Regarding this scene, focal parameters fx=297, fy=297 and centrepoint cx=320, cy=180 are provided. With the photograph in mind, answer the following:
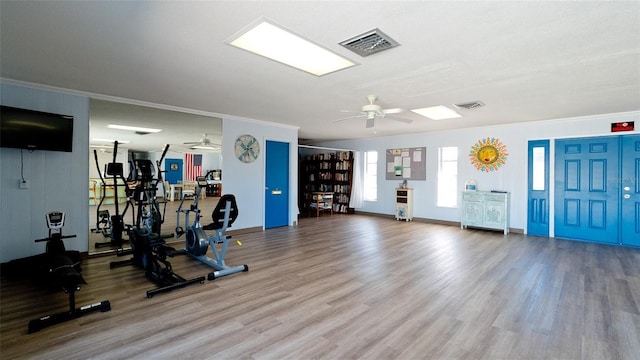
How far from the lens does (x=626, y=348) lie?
223cm

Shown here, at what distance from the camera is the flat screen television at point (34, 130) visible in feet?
12.2

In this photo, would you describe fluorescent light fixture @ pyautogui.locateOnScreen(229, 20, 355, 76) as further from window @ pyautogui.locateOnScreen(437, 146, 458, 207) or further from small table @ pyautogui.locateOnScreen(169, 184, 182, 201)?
window @ pyautogui.locateOnScreen(437, 146, 458, 207)

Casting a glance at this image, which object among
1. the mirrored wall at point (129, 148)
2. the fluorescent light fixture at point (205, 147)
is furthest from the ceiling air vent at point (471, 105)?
the fluorescent light fixture at point (205, 147)

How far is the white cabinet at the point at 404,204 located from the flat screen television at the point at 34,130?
285 inches

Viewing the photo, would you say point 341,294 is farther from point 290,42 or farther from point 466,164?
point 466,164

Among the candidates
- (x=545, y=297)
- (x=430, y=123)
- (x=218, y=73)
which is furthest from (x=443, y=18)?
(x=430, y=123)

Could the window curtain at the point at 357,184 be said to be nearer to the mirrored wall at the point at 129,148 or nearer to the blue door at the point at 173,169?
the mirrored wall at the point at 129,148

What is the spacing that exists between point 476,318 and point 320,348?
58.5 inches

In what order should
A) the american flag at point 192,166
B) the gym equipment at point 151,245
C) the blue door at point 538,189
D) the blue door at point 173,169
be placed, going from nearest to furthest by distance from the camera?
the gym equipment at point 151,245, the blue door at point 538,189, the american flag at point 192,166, the blue door at point 173,169

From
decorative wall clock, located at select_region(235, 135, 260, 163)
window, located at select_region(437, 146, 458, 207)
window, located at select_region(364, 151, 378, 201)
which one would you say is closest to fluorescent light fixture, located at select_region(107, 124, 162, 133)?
decorative wall clock, located at select_region(235, 135, 260, 163)

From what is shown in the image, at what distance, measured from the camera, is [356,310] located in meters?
2.82

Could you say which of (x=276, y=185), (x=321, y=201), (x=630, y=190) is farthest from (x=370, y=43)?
(x=321, y=201)

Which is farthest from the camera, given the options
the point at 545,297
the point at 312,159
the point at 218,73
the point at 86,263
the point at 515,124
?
the point at 312,159

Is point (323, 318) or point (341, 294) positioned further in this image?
point (341, 294)
